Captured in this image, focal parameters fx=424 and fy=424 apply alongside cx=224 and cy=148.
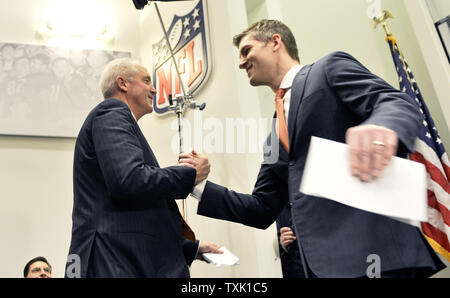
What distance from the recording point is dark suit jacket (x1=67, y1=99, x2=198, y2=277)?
1319mm

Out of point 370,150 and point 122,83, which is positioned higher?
point 122,83

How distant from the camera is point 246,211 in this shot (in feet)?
5.37

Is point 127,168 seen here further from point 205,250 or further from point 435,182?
point 435,182

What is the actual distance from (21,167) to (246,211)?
139 inches

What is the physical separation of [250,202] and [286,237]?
1.10 meters

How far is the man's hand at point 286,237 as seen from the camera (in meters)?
2.65

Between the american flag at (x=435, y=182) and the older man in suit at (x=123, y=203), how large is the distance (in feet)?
5.97

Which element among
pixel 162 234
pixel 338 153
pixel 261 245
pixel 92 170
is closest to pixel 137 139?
pixel 92 170

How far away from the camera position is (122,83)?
1.93 meters

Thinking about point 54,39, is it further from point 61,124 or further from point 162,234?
point 162,234

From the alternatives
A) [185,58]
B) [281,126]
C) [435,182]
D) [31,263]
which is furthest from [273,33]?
[31,263]

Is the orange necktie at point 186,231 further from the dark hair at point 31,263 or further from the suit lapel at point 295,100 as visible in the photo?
the dark hair at point 31,263

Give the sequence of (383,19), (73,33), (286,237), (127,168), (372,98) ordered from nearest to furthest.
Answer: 1. (372,98)
2. (127,168)
3. (286,237)
4. (383,19)
5. (73,33)

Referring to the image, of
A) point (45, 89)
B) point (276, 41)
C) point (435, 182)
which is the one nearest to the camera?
point (276, 41)
